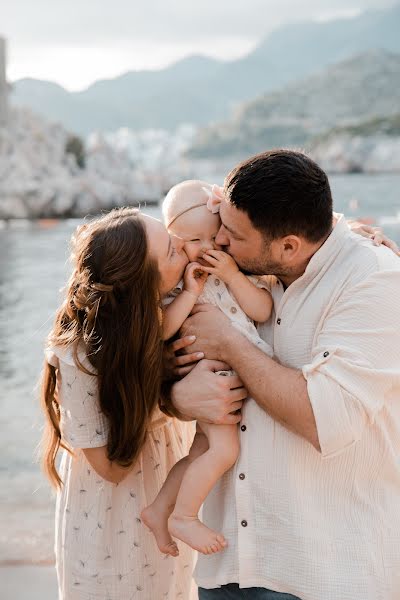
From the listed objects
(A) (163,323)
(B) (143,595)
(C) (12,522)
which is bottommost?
(C) (12,522)

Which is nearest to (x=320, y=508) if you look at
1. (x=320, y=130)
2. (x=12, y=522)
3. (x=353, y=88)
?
(x=12, y=522)

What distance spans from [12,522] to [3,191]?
36.4 meters

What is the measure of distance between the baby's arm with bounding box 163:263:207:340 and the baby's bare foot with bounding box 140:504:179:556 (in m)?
0.37

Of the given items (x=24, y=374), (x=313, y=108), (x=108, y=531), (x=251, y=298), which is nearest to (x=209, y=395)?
(x=251, y=298)

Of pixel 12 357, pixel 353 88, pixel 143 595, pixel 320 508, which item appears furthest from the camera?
pixel 353 88

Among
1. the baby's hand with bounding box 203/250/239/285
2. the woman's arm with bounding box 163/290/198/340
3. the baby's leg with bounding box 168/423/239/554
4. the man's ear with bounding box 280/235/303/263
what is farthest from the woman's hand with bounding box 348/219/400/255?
the baby's leg with bounding box 168/423/239/554

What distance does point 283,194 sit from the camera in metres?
1.51

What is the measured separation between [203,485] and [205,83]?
11511cm

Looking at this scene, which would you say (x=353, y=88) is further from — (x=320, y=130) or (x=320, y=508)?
(x=320, y=508)

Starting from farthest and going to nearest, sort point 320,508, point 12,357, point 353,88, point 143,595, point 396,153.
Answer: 1. point 353,88
2. point 396,153
3. point 12,357
4. point 143,595
5. point 320,508

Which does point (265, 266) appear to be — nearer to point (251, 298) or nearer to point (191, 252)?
point (251, 298)

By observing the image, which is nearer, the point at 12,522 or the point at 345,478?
the point at 345,478

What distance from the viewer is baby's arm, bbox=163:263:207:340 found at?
171cm

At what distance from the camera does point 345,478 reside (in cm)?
151
